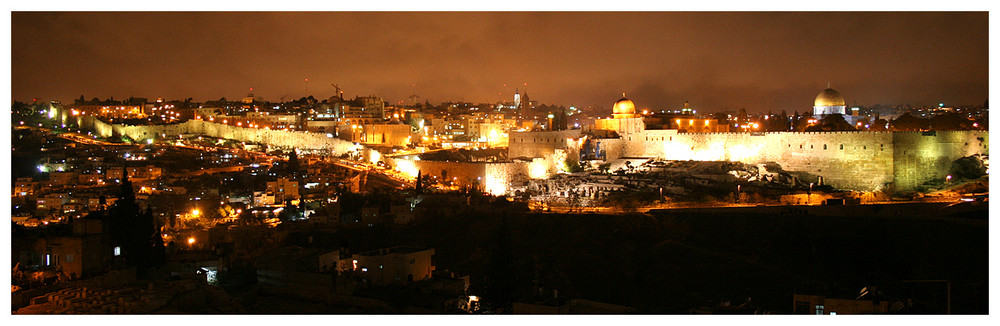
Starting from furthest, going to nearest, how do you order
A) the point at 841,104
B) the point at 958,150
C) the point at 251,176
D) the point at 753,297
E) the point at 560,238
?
the point at 841,104 < the point at 251,176 < the point at 958,150 < the point at 560,238 < the point at 753,297

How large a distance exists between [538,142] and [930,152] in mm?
11743

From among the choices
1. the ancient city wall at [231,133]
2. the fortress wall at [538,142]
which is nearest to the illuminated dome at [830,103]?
the fortress wall at [538,142]

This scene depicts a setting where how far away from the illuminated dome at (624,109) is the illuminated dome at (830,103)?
6.49 metres

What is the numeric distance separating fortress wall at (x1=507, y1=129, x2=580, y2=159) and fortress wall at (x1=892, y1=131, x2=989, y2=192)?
9.77 meters

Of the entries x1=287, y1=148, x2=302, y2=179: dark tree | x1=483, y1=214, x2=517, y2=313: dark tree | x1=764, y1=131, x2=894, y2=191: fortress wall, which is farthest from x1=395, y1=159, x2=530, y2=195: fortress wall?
x1=483, y1=214, x2=517, y2=313: dark tree

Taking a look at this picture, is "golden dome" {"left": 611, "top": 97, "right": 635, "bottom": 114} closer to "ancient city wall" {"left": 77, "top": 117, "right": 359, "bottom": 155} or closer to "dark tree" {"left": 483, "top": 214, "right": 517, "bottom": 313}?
"ancient city wall" {"left": 77, "top": 117, "right": 359, "bottom": 155}

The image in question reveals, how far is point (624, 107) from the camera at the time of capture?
30578 millimetres

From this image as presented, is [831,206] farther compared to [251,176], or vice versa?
[251,176]

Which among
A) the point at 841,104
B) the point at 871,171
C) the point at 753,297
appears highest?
the point at 841,104

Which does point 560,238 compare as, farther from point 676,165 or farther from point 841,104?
point 841,104

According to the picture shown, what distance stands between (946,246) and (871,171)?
6.40 meters

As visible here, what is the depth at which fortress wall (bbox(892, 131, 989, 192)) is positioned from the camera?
2317 cm

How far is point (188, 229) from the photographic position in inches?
821

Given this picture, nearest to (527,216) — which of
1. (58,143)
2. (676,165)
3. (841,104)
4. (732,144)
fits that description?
(676,165)
